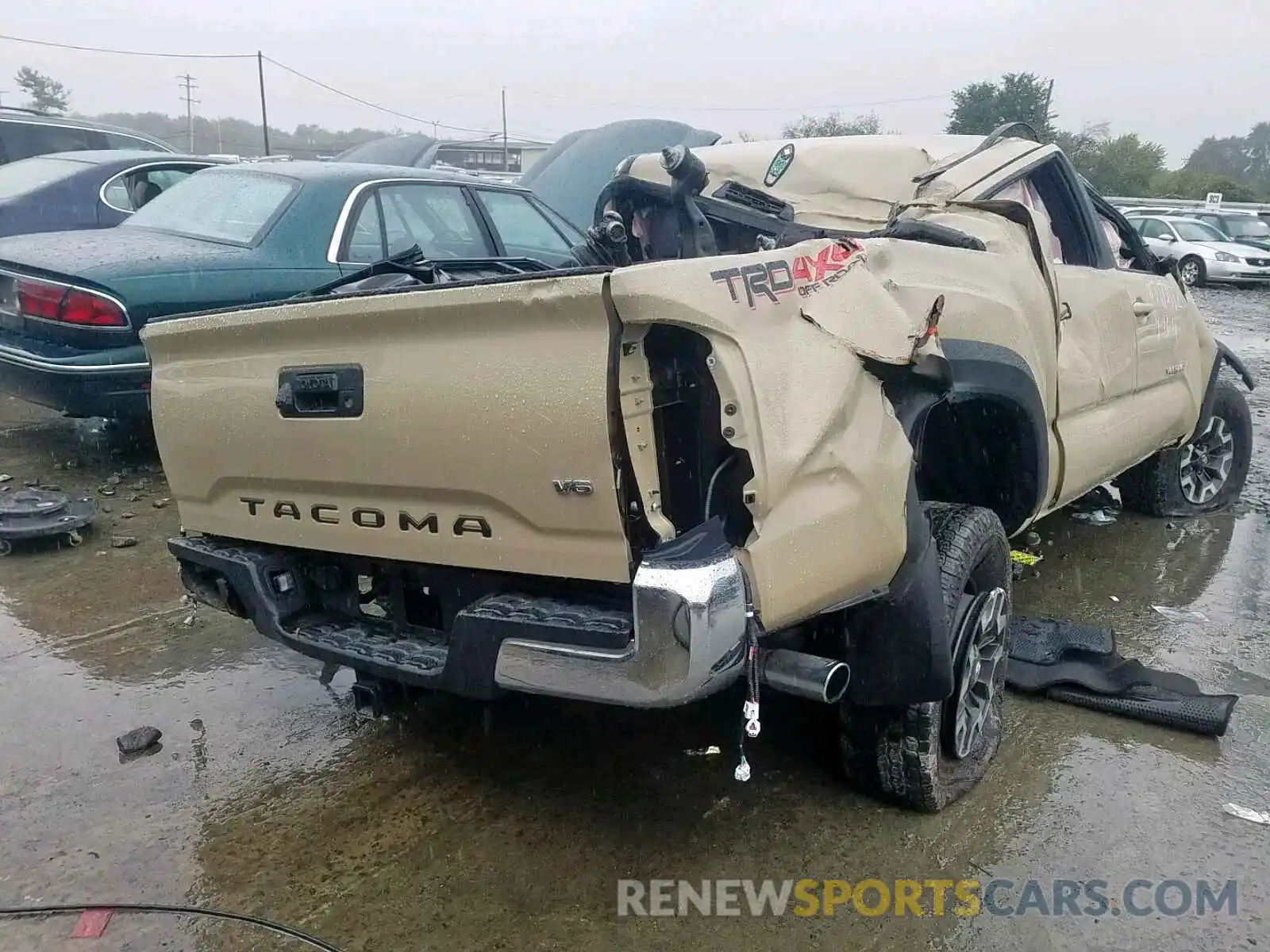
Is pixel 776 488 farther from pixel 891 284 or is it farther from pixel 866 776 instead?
pixel 866 776

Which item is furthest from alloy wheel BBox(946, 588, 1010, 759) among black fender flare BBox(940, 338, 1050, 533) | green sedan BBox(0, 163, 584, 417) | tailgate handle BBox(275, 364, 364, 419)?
green sedan BBox(0, 163, 584, 417)

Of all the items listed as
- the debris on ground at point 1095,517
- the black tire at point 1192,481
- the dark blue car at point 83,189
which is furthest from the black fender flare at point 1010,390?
the dark blue car at point 83,189

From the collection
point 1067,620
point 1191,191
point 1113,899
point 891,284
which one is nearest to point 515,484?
point 891,284

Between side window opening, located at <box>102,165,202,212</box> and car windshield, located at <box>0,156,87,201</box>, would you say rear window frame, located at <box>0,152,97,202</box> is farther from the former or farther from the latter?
side window opening, located at <box>102,165,202,212</box>

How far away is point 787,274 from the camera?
2.22 meters

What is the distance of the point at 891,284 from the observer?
249 cm

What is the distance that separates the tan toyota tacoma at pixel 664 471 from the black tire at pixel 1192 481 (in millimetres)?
2378

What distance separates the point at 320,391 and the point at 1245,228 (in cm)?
2517

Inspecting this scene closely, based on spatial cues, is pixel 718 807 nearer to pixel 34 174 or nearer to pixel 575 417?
pixel 575 417

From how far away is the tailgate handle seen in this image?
2451 millimetres

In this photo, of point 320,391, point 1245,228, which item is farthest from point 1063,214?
point 1245,228

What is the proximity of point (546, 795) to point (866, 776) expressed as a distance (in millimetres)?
892

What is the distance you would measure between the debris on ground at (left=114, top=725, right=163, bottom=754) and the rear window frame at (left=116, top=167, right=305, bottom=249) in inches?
123

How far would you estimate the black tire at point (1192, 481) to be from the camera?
213 inches
